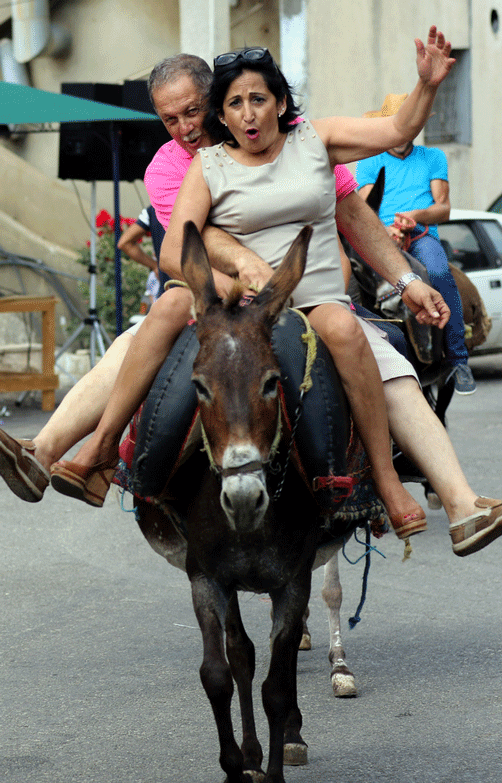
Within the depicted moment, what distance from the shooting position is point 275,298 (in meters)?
3.23

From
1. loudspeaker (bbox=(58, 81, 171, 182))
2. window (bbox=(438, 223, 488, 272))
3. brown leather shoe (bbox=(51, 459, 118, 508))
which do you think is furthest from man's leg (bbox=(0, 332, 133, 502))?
window (bbox=(438, 223, 488, 272))

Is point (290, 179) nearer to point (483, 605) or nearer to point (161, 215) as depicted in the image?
point (161, 215)

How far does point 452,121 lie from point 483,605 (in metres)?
17.3

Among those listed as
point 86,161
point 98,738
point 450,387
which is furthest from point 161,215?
point 86,161

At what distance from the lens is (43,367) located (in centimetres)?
1245

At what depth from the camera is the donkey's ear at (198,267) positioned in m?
3.26

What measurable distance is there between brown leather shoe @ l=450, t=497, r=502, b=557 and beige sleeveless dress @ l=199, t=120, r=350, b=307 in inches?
32.9

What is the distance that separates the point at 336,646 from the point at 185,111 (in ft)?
7.54

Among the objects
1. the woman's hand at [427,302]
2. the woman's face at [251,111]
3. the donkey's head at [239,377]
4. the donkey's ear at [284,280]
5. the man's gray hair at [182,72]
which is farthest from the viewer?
the man's gray hair at [182,72]

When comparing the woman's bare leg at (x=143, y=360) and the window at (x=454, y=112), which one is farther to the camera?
the window at (x=454, y=112)

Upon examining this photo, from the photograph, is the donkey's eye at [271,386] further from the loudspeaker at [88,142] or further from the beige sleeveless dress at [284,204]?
the loudspeaker at [88,142]

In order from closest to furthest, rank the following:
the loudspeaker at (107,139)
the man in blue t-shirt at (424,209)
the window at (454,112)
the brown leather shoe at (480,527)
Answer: the brown leather shoe at (480,527) < the man in blue t-shirt at (424,209) < the loudspeaker at (107,139) < the window at (454,112)

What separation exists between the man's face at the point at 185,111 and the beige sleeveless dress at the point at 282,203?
50cm

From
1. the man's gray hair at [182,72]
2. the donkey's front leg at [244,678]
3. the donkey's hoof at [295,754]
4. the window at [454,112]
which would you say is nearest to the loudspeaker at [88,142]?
the man's gray hair at [182,72]
